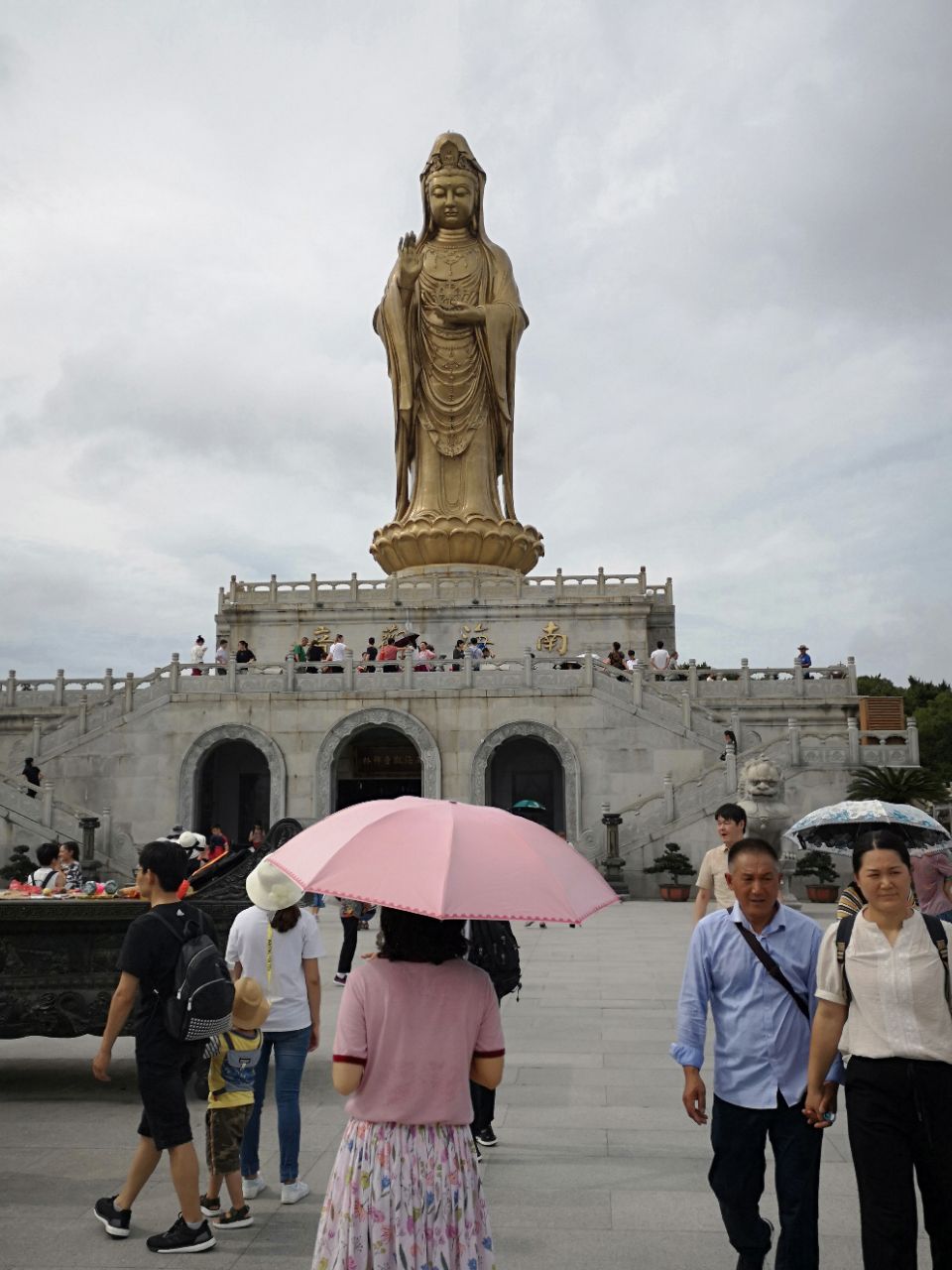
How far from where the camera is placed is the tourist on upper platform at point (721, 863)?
22.0 feet

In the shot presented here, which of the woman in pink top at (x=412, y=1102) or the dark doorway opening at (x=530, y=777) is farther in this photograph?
the dark doorway opening at (x=530, y=777)

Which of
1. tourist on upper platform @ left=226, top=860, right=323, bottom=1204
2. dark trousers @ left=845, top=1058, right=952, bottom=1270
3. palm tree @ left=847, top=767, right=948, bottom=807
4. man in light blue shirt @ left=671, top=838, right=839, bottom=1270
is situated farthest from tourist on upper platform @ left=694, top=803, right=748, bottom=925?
palm tree @ left=847, top=767, right=948, bottom=807

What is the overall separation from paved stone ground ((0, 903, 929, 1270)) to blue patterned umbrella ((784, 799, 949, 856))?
1749 mm

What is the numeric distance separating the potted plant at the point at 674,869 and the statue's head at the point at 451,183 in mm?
21290

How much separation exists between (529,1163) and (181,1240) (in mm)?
1847

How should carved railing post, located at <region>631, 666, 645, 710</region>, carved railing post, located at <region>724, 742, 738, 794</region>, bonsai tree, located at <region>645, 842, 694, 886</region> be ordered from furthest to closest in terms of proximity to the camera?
1. carved railing post, located at <region>631, 666, 645, 710</region>
2. carved railing post, located at <region>724, 742, 738, 794</region>
3. bonsai tree, located at <region>645, 842, 694, 886</region>

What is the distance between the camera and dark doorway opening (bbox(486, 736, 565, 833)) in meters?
28.0

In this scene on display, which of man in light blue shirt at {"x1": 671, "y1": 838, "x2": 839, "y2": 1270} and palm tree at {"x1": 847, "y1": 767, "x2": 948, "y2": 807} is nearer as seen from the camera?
man in light blue shirt at {"x1": 671, "y1": 838, "x2": 839, "y2": 1270}

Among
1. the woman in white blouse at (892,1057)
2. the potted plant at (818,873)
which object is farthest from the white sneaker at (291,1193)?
the potted plant at (818,873)

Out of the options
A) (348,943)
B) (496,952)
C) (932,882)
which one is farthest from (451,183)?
(496,952)

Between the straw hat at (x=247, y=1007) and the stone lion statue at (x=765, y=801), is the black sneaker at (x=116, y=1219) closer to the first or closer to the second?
the straw hat at (x=247, y=1007)

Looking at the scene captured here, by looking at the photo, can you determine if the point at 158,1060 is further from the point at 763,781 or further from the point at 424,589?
the point at 424,589

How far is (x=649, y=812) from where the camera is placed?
23.0m

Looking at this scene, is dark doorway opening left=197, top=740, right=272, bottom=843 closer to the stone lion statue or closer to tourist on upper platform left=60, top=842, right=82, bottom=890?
tourist on upper platform left=60, top=842, right=82, bottom=890
